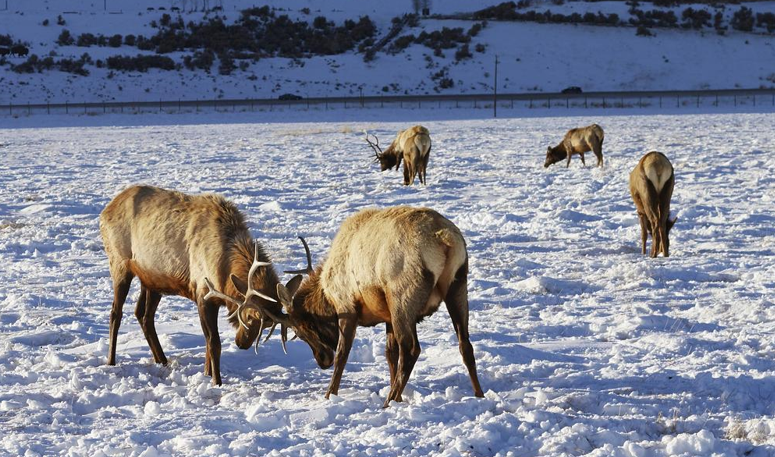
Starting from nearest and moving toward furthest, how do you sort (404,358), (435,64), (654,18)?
(404,358)
(435,64)
(654,18)

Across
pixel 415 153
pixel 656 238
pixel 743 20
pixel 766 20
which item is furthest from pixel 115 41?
pixel 656 238

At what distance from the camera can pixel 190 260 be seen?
7188 millimetres

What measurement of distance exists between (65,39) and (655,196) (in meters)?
79.1

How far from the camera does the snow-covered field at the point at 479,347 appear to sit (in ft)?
18.9

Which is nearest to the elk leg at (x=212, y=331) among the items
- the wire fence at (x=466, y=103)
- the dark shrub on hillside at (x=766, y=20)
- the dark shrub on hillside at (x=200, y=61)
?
the wire fence at (x=466, y=103)

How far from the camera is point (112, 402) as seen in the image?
667cm

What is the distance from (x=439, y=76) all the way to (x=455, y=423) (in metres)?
72.1

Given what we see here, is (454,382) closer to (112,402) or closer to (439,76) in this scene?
(112,402)

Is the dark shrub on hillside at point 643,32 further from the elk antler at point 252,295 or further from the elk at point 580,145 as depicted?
the elk antler at point 252,295

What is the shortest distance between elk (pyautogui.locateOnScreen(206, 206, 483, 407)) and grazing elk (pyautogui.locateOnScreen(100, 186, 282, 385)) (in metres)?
0.31

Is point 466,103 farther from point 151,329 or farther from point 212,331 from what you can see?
point 212,331

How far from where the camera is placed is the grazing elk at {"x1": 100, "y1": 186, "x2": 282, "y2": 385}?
6871mm

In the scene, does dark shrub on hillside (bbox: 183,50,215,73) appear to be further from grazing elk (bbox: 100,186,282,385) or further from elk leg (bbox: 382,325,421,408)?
elk leg (bbox: 382,325,421,408)

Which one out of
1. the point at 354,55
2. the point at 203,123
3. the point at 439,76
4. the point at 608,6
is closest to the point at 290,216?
the point at 203,123
